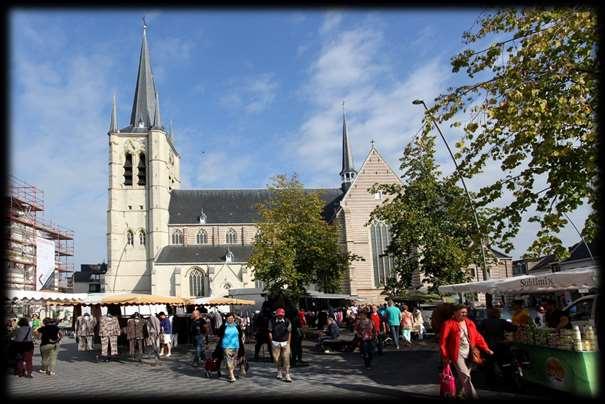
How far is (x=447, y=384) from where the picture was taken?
328 inches

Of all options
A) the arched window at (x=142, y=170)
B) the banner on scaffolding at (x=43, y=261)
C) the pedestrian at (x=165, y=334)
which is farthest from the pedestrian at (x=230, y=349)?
the arched window at (x=142, y=170)

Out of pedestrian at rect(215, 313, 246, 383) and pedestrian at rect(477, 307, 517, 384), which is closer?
pedestrian at rect(477, 307, 517, 384)

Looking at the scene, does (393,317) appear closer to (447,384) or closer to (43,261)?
(447,384)

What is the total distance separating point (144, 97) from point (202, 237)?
19740 mm

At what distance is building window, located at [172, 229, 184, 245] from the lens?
6581cm

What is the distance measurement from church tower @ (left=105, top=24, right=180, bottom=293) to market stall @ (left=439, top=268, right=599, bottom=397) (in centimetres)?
5501

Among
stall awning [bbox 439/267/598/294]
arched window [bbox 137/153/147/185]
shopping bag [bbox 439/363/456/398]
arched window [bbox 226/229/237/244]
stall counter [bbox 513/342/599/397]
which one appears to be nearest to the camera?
shopping bag [bbox 439/363/456/398]

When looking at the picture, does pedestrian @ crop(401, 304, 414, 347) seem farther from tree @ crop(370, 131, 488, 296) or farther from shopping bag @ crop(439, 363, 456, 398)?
shopping bag @ crop(439, 363, 456, 398)

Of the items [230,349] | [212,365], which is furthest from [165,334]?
[230,349]

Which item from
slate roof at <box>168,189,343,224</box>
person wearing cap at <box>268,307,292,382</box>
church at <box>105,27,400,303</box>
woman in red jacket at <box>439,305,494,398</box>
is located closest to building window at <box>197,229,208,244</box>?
church at <box>105,27,400,303</box>

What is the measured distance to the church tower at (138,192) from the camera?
2435 inches

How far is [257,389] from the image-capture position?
10922 millimetres
